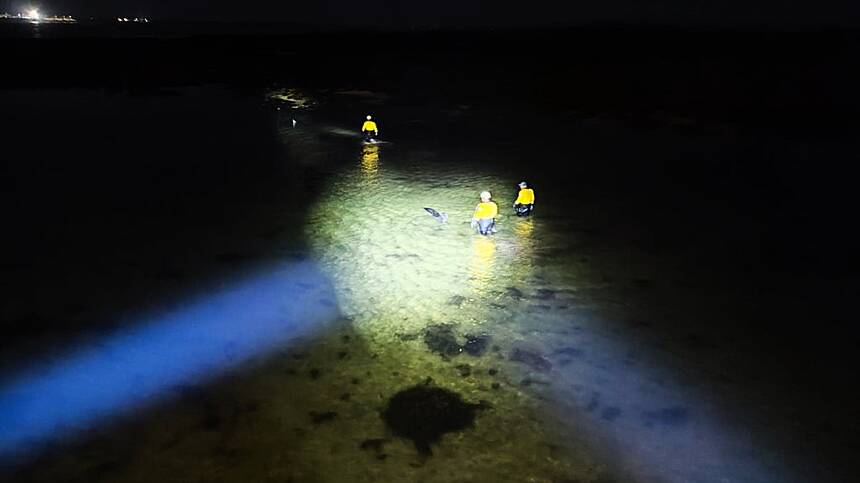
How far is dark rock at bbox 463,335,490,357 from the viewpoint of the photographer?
401 inches

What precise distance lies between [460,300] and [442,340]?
1562 millimetres

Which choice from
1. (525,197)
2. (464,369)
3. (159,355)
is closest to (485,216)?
(525,197)

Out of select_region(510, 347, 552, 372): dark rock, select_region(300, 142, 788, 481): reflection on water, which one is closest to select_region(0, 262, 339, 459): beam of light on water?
→ select_region(300, 142, 788, 481): reflection on water

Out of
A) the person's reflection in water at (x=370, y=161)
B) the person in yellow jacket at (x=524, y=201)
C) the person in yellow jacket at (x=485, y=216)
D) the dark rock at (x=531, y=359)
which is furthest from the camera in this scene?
the person's reflection in water at (x=370, y=161)

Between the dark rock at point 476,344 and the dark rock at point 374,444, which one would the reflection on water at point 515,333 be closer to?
the dark rock at point 476,344

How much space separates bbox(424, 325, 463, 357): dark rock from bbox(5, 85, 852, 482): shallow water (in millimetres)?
72

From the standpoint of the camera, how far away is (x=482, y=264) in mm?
13398

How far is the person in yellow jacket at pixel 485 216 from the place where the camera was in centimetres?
1452

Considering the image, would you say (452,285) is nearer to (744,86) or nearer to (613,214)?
(613,214)

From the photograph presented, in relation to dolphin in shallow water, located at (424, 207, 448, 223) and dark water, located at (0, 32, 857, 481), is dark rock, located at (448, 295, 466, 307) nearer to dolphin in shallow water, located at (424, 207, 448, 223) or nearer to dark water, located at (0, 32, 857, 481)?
dark water, located at (0, 32, 857, 481)

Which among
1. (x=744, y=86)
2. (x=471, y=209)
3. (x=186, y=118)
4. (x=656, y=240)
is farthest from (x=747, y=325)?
(x=744, y=86)

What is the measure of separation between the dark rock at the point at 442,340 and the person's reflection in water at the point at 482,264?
176 cm

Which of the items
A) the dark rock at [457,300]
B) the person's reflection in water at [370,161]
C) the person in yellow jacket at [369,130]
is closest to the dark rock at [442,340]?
the dark rock at [457,300]

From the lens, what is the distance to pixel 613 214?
1712cm
